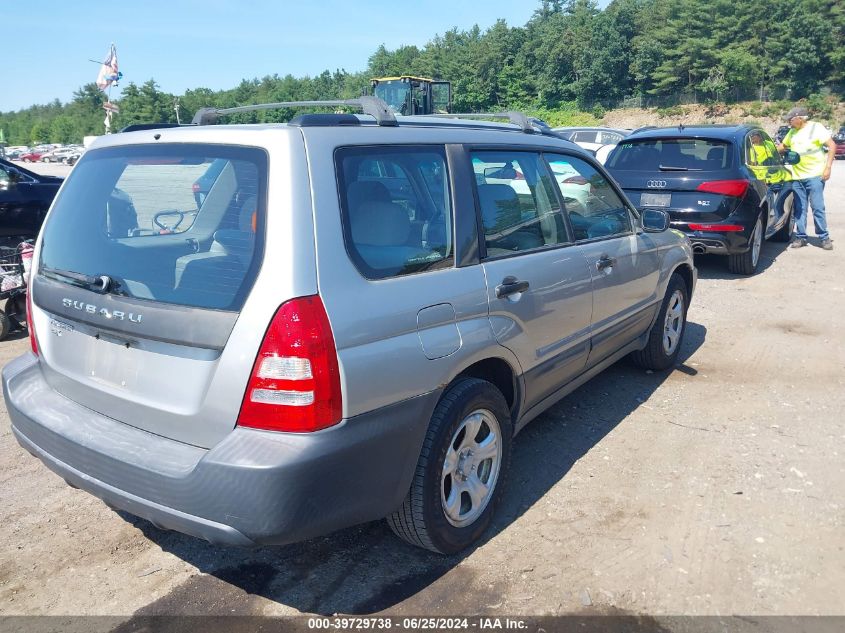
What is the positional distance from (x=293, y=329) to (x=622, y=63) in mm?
83297

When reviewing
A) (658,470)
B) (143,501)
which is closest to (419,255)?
(143,501)

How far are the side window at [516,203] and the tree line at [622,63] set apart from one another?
169ft

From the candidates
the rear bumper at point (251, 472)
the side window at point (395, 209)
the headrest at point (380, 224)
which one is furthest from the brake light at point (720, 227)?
the rear bumper at point (251, 472)

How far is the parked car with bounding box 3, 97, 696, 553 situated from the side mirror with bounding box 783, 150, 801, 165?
8.25m

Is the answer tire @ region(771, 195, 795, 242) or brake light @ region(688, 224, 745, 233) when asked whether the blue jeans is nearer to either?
tire @ region(771, 195, 795, 242)

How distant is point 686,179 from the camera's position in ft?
26.0

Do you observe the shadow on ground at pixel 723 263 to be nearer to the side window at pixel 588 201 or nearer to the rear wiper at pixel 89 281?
the side window at pixel 588 201

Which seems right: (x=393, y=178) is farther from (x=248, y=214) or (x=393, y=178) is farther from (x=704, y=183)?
(x=704, y=183)

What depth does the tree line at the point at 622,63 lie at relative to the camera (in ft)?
208

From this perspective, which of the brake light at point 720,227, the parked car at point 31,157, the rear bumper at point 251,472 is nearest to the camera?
the rear bumper at point 251,472

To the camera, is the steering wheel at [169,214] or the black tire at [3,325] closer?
the steering wheel at [169,214]

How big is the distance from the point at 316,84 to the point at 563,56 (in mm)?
38462

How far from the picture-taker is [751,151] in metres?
8.48

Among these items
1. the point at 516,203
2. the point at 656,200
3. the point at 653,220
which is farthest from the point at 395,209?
the point at 656,200
